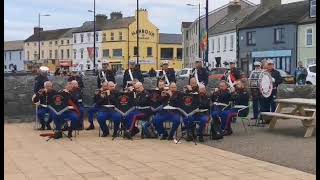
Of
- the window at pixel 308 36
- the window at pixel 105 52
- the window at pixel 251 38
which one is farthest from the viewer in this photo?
the window at pixel 105 52

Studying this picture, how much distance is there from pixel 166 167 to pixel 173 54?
149 ft

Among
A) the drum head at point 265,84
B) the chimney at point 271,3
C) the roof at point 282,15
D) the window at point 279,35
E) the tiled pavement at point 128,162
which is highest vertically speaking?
the chimney at point 271,3

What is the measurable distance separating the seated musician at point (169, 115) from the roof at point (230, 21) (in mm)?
35776

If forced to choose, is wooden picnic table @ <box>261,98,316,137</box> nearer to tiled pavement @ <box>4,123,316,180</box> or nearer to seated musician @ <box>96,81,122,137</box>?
tiled pavement @ <box>4,123,316,180</box>

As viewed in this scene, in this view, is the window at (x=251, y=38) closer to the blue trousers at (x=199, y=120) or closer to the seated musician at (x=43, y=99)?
the seated musician at (x=43, y=99)

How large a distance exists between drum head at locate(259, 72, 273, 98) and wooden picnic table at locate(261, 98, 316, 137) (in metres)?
0.43

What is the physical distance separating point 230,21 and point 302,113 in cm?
3777

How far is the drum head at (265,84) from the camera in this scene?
32.8 feet

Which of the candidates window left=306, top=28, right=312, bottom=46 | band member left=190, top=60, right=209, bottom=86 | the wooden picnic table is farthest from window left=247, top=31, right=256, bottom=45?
the wooden picnic table

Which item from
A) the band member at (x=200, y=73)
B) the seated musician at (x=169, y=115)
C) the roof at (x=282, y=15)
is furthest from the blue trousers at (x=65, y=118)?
the roof at (x=282, y=15)

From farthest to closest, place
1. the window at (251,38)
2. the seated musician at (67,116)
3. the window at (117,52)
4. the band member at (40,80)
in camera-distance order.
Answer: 1. the window at (117,52)
2. the window at (251,38)
3. the band member at (40,80)
4. the seated musician at (67,116)

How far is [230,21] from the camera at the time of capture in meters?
46.5

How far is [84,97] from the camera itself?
39.3 feet

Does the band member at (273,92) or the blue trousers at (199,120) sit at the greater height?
the band member at (273,92)
